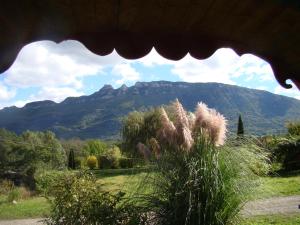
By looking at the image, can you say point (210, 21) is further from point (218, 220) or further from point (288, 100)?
point (288, 100)

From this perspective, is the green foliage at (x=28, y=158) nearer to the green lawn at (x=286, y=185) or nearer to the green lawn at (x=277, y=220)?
the green lawn at (x=286, y=185)

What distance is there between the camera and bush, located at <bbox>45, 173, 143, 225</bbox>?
13.0ft

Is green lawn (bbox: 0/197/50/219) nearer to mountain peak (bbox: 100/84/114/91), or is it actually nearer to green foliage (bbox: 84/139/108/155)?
green foliage (bbox: 84/139/108/155)

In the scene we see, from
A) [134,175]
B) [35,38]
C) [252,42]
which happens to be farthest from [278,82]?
[134,175]

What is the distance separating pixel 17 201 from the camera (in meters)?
11.3

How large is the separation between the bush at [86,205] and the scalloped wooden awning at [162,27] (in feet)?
8.00

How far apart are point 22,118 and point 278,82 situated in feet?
476

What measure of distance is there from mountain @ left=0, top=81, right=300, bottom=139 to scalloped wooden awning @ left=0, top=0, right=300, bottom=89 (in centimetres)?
11537

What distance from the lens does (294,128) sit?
600 inches

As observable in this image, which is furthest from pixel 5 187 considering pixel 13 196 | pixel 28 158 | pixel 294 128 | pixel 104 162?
pixel 104 162

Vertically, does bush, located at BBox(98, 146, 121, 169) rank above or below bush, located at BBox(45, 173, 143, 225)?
below

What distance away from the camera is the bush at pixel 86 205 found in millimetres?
3963

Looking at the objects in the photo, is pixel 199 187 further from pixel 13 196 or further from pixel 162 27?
pixel 13 196

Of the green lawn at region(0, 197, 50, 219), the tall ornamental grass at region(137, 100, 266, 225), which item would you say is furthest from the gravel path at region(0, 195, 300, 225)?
the tall ornamental grass at region(137, 100, 266, 225)
